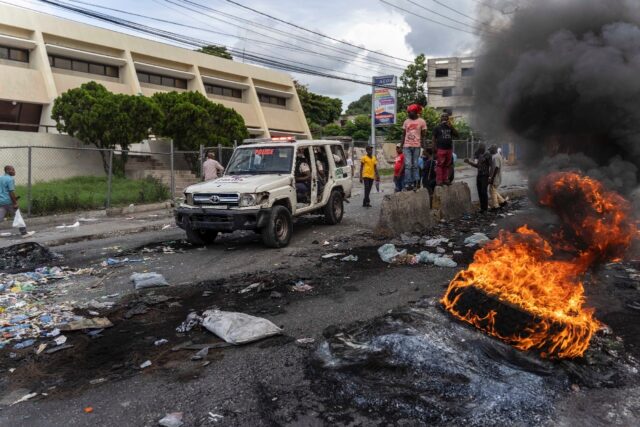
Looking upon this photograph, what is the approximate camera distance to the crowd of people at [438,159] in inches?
421

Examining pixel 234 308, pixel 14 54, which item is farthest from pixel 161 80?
pixel 234 308

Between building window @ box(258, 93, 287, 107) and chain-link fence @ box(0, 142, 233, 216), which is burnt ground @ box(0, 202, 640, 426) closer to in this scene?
chain-link fence @ box(0, 142, 233, 216)

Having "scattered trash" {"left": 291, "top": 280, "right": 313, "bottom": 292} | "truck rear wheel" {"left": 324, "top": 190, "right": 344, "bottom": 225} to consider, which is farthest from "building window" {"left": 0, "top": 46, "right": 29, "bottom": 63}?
"scattered trash" {"left": 291, "top": 280, "right": 313, "bottom": 292}

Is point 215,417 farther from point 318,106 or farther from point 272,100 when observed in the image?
point 318,106

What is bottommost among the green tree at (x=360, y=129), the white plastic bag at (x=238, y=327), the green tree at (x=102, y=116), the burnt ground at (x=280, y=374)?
the burnt ground at (x=280, y=374)

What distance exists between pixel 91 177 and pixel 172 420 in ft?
61.1

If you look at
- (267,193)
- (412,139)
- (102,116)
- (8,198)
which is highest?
(102,116)

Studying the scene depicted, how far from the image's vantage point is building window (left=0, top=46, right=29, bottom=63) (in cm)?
2227

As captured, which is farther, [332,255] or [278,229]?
[278,229]

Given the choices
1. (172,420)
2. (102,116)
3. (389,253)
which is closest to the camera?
(172,420)

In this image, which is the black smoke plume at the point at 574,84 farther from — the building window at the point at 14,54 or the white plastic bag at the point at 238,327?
the building window at the point at 14,54

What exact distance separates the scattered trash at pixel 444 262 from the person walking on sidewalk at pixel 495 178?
15.7 ft

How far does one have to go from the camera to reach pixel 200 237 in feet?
30.0

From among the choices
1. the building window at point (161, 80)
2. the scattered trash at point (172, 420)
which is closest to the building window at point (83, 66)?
the building window at point (161, 80)
